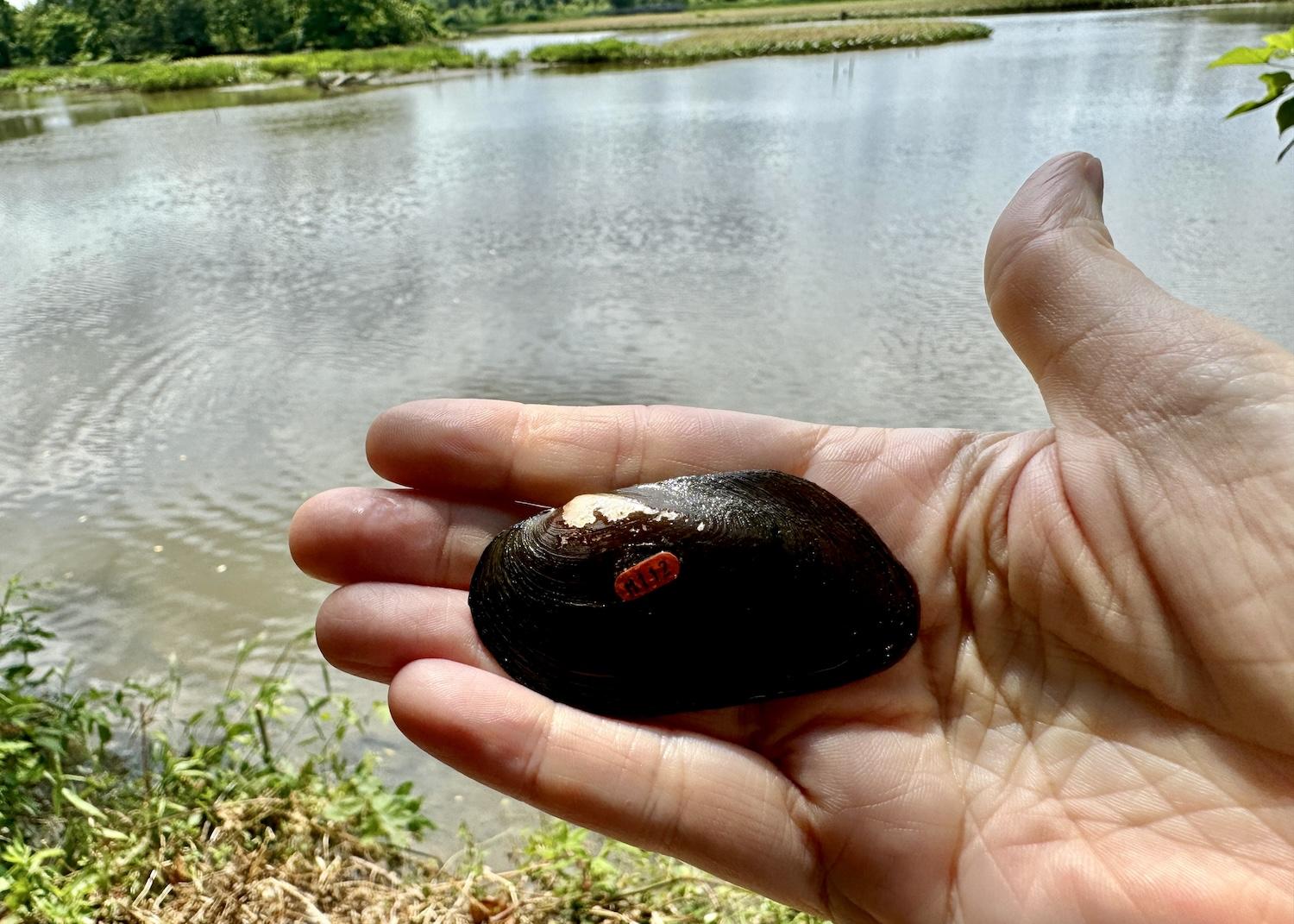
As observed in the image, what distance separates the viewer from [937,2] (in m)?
54.2

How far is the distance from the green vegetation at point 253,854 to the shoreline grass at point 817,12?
47.7m

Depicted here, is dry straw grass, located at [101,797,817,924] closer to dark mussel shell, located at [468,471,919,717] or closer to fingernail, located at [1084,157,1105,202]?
dark mussel shell, located at [468,471,919,717]

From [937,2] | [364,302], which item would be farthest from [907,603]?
[937,2]

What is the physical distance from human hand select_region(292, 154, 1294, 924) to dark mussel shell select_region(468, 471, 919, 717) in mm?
83

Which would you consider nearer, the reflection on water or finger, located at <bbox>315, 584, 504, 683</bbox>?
Answer: finger, located at <bbox>315, 584, 504, 683</bbox>

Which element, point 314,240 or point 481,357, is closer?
point 481,357

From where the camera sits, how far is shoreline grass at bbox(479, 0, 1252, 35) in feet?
144

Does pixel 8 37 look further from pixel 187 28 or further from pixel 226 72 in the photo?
pixel 226 72

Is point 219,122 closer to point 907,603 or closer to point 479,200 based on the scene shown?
point 479,200

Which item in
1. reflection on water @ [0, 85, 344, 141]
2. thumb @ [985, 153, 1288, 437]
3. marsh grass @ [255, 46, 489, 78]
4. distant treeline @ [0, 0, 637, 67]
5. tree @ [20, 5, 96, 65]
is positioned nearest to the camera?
thumb @ [985, 153, 1288, 437]

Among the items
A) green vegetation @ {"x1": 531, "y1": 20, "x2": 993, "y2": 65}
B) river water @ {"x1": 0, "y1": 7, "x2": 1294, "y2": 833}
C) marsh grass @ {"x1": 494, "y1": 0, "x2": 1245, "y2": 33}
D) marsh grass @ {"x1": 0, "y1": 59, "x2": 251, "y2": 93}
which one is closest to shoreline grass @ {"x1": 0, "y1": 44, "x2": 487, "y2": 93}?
marsh grass @ {"x1": 0, "y1": 59, "x2": 251, "y2": 93}

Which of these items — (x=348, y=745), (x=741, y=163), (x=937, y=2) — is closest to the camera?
(x=348, y=745)

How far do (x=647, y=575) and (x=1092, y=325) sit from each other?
1246 mm

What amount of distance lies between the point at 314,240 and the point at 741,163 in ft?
17.9
